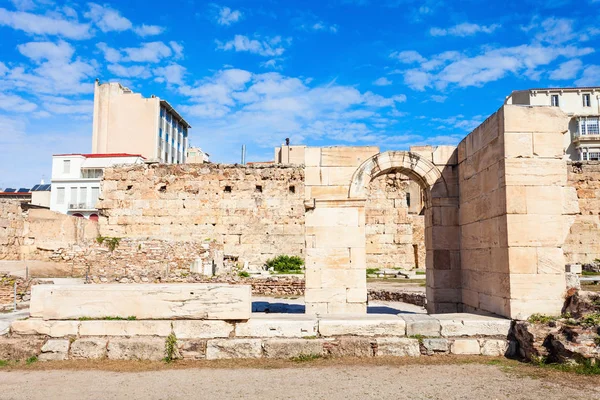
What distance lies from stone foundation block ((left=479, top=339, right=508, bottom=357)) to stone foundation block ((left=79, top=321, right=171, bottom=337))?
170 inches

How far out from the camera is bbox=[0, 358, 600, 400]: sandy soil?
15.6ft

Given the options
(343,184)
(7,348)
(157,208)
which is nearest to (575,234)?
(343,184)

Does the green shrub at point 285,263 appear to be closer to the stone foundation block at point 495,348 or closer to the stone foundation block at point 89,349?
the stone foundation block at point 89,349

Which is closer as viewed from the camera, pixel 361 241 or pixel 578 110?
pixel 361 241

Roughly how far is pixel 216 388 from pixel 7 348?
3.25 metres

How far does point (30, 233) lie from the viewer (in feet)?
62.7

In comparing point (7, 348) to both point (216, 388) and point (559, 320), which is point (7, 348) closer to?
point (216, 388)

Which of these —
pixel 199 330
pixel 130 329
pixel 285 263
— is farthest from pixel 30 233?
pixel 199 330

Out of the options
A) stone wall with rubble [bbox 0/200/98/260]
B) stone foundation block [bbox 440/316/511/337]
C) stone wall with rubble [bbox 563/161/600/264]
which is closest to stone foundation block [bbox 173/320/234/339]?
stone foundation block [bbox 440/316/511/337]

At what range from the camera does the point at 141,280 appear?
599 inches

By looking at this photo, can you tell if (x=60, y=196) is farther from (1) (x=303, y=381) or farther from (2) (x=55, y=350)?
(1) (x=303, y=381)

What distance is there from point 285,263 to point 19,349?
14961 millimetres

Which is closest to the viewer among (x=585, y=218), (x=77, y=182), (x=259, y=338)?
(x=259, y=338)

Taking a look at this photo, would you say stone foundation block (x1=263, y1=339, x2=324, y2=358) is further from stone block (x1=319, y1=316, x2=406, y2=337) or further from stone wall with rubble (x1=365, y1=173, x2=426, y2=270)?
stone wall with rubble (x1=365, y1=173, x2=426, y2=270)
